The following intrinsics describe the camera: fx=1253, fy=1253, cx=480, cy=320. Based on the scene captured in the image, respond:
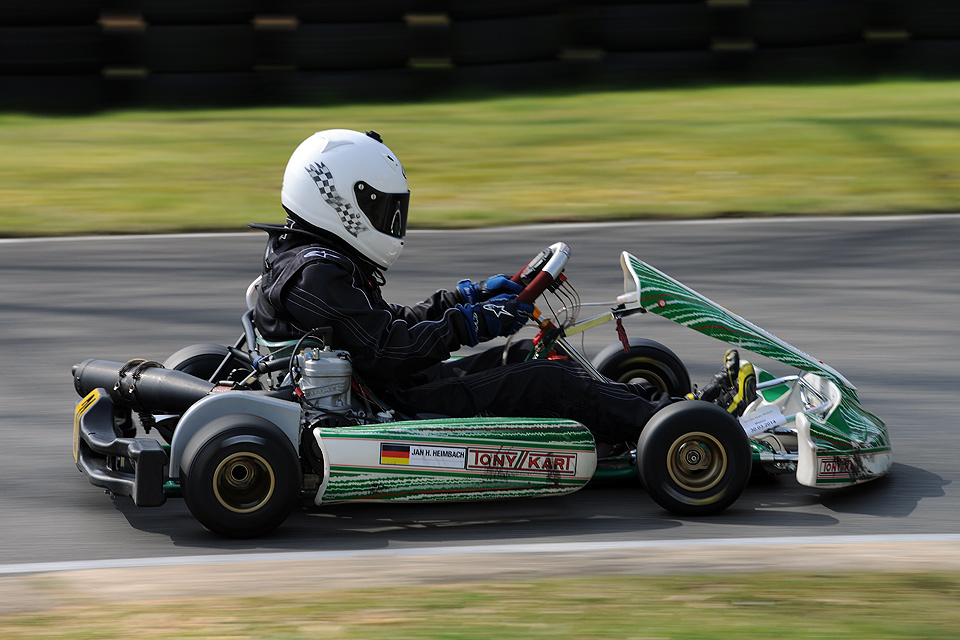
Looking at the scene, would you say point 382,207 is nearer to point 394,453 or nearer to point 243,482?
point 394,453

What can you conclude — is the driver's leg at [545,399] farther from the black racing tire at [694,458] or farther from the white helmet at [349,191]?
the white helmet at [349,191]

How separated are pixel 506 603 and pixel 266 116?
953 cm

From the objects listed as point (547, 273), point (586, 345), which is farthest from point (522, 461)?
point (586, 345)

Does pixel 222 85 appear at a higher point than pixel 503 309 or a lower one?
higher

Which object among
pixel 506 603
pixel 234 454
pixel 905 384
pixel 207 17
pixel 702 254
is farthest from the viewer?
pixel 207 17

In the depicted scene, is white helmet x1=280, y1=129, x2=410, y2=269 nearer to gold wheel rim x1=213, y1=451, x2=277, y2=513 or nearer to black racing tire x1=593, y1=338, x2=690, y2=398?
gold wheel rim x1=213, y1=451, x2=277, y2=513

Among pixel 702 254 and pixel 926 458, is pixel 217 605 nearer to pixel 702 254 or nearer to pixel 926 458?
pixel 926 458

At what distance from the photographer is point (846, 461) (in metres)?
4.20

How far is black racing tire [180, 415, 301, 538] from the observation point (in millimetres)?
3836

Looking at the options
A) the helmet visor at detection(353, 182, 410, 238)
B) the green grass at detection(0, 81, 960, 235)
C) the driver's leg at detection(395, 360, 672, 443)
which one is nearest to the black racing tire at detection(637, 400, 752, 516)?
the driver's leg at detection(395, 360, 672, 443)

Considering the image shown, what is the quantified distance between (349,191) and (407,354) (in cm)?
59

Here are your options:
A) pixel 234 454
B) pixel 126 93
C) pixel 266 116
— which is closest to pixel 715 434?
pixel 234 454

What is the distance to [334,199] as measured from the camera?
14.0 feet

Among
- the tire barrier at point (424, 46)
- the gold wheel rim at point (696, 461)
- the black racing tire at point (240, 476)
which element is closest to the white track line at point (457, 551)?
the black racing tire at point (240, 476)
